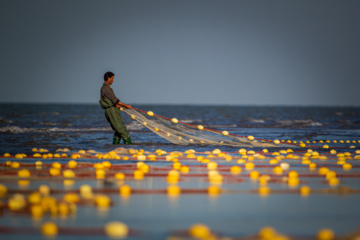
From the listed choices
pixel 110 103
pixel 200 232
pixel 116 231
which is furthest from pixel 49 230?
pixel 110 103

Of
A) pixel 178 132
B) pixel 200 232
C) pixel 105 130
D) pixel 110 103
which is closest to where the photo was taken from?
pixel 200 232

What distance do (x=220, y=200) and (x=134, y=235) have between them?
1633mm

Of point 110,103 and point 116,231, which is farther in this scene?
point 110,103

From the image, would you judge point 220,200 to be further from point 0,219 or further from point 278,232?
point 0,219

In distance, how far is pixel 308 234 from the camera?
3.53 meters

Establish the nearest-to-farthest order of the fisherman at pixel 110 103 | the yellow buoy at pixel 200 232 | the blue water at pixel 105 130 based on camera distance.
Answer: the yellow buoy at pixel 200 232
the fisherman at pixel 110 103
the blue water at pixel 105 130

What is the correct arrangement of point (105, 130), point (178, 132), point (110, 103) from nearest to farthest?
point (110, 103), point (178, 132), point (105, 130)

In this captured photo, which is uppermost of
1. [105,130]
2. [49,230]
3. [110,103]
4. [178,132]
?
[110,103]

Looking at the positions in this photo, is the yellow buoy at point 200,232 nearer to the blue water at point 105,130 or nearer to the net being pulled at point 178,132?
Answer: the blue water at point 105,130

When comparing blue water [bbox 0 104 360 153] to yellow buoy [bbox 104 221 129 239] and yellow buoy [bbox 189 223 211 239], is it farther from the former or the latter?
yellow buoy [bbox 189 223 211 239]

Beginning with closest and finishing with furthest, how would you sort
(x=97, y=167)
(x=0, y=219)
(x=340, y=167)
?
(x=0, y=219)
(x=97, y=167)
(x=340, y=167)

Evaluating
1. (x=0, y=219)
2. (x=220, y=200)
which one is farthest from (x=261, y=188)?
(x=0, y=219)

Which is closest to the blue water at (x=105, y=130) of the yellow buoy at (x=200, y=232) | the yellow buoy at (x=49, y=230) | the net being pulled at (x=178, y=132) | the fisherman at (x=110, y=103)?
the net being pulled at (x=178, y=132)

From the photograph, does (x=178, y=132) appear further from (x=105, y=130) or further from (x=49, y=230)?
(x=105, y=130)
